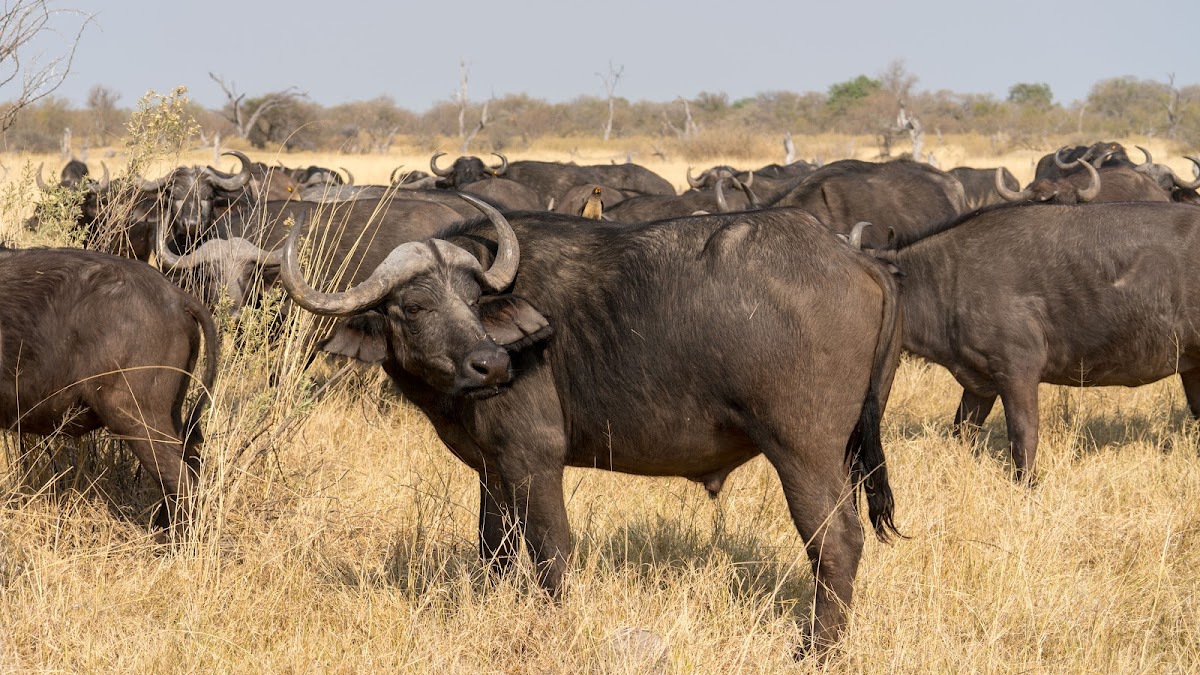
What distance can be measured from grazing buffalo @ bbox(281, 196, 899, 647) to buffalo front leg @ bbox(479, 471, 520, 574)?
0.16 ft

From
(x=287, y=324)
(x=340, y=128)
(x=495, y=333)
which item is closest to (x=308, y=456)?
(x=287, y=324)

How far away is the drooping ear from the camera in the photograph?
4.39 meters

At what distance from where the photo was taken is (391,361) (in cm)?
467

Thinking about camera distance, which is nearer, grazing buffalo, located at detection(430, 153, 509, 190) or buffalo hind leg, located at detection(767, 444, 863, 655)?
buffalo hind leg, located at detection(767, 444, 863, 655)

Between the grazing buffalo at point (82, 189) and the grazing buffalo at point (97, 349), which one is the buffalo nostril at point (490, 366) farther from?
the grazing buffalo at point (82, 189)

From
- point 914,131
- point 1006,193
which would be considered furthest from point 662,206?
point 914,131

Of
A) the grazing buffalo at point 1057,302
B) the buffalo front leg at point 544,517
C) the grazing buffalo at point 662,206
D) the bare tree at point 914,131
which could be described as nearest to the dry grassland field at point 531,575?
the buffalo front leg at point 544,517

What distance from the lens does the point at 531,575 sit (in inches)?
181

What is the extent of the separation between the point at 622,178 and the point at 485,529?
1458cm

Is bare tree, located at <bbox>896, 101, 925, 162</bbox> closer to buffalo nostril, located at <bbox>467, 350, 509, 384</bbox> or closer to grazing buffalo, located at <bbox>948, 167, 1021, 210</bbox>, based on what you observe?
grazing buffalo, located at <bbox>948, 167, 1021, 210</bbox>

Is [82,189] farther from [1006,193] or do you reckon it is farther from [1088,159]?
[1088,159]

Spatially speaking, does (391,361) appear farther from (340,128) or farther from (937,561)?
(340,128)

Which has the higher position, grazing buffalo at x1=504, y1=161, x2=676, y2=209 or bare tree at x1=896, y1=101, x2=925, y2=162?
grazing buffalo at x1=504, y1=161, x2=676, y2=209

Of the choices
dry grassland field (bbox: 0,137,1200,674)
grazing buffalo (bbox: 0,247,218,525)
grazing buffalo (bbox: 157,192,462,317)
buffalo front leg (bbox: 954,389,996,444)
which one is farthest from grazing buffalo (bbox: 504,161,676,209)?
grazing buffalo (bbox: 0,247,218,525)
